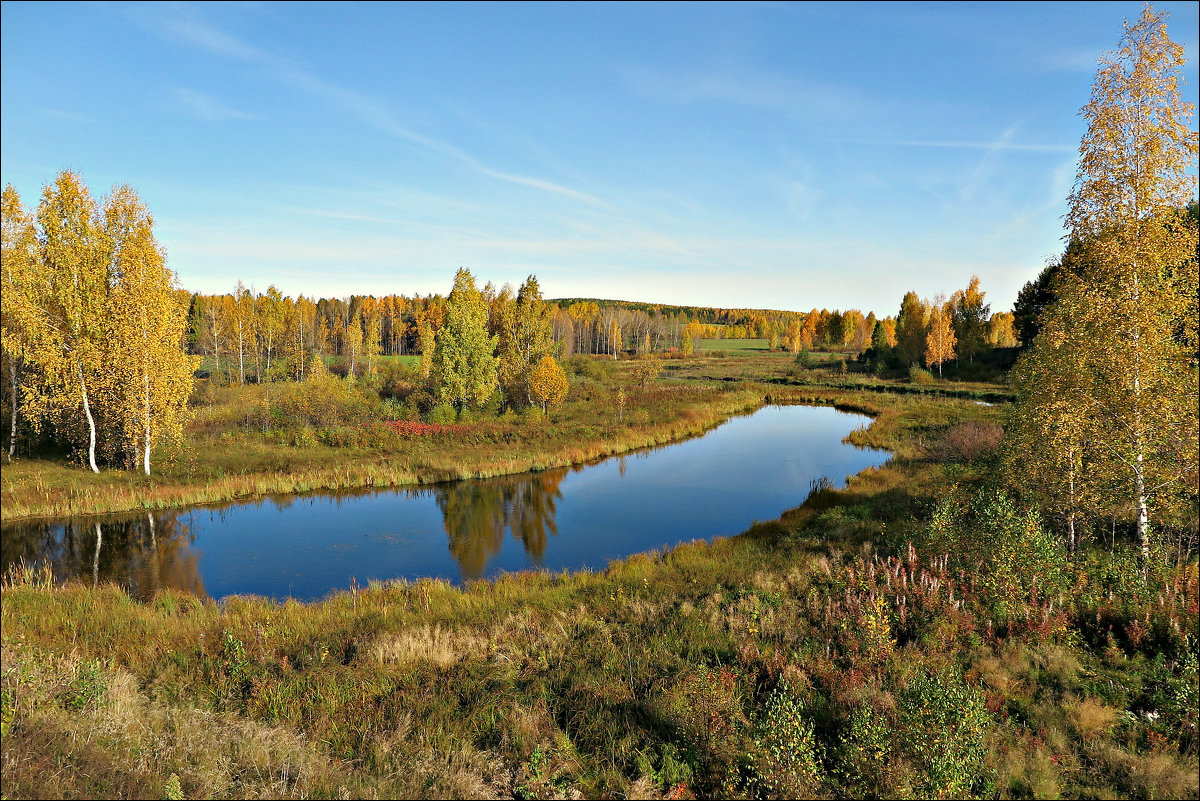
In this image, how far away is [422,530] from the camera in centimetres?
1994

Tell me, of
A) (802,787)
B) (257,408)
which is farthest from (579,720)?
(257,408)

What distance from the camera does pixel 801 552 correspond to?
15305 mm

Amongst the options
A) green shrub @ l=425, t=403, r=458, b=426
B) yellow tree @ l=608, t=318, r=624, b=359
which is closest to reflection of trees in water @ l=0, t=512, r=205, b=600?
green shrub @ l=425, t=403, r=458, b=426

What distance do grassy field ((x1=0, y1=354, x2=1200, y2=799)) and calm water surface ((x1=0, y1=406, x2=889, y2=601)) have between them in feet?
7.75

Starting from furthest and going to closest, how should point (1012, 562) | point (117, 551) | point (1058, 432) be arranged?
point (117, 551), point (1058, 432), point (1012, 562)

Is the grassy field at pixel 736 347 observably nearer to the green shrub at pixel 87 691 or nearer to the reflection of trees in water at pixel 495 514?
the reflection of trees in water at pixel 495 514

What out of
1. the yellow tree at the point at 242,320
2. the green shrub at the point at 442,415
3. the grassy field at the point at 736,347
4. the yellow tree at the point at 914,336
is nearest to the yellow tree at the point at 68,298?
the green shrub at the point at 442,415

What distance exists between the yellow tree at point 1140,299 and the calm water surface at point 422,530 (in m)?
11.2

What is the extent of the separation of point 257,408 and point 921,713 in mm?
40301

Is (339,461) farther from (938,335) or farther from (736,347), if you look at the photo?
(736,347)

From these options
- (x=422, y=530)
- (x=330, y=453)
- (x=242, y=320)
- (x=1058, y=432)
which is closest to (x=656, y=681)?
(x=1058, y=432)

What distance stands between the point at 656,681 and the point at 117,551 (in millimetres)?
17555

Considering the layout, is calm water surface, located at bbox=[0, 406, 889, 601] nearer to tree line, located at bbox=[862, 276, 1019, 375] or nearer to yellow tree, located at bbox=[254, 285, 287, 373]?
tree line, located at bbox=[862, 276, 1019, 375]

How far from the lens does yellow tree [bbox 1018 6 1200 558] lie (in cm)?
1045
